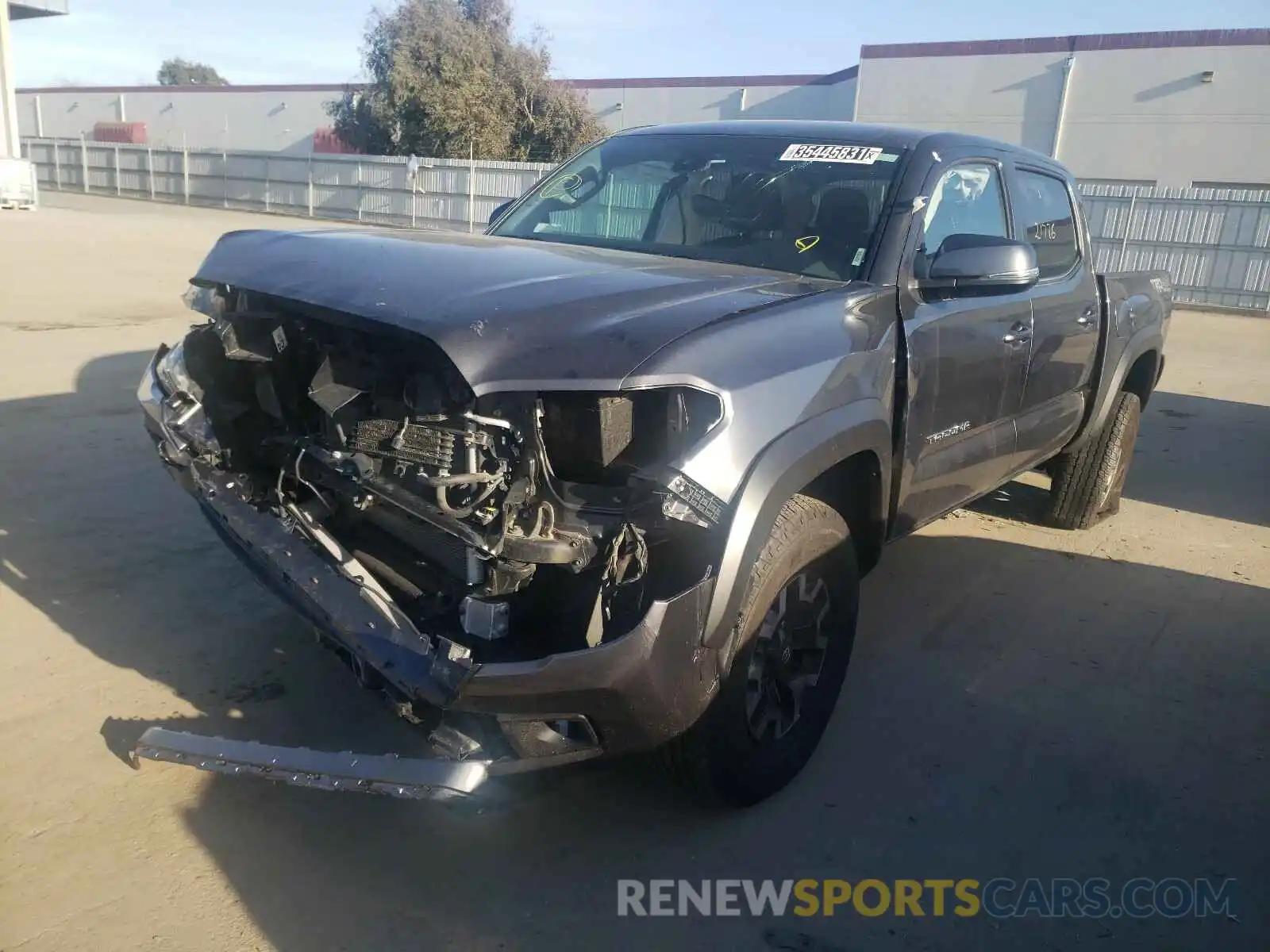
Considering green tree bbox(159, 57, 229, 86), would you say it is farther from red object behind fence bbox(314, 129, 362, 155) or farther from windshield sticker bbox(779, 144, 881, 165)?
windshield sticker bbox(779, 144, 881, 165)

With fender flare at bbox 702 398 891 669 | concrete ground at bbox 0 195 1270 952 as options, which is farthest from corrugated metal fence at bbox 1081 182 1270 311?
fender flare at bbox 702 398 891 669

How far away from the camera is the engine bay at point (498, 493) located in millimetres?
2299

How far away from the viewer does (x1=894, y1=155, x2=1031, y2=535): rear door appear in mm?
3293

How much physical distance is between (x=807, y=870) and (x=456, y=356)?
1642 mm

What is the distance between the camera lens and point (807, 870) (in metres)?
2.68

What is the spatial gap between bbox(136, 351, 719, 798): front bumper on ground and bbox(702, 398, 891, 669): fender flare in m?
0.05

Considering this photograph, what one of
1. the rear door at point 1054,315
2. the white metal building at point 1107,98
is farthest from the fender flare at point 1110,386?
the white metal building at point 1107,98

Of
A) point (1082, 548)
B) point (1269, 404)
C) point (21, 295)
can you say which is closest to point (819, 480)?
point (1082, 548)

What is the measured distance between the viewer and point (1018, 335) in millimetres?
3879

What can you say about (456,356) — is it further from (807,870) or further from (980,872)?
(980,872)

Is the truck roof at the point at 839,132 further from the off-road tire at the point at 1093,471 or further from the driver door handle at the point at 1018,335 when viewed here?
the off-road tire at the point at 1093,471

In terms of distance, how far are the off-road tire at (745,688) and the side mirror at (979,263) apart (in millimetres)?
950

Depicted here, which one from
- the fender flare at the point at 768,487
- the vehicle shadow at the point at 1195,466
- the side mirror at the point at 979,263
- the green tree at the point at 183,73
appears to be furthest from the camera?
the green tree at the point at 183,73

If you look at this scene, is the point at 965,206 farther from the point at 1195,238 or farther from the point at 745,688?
the point at 1195,238
